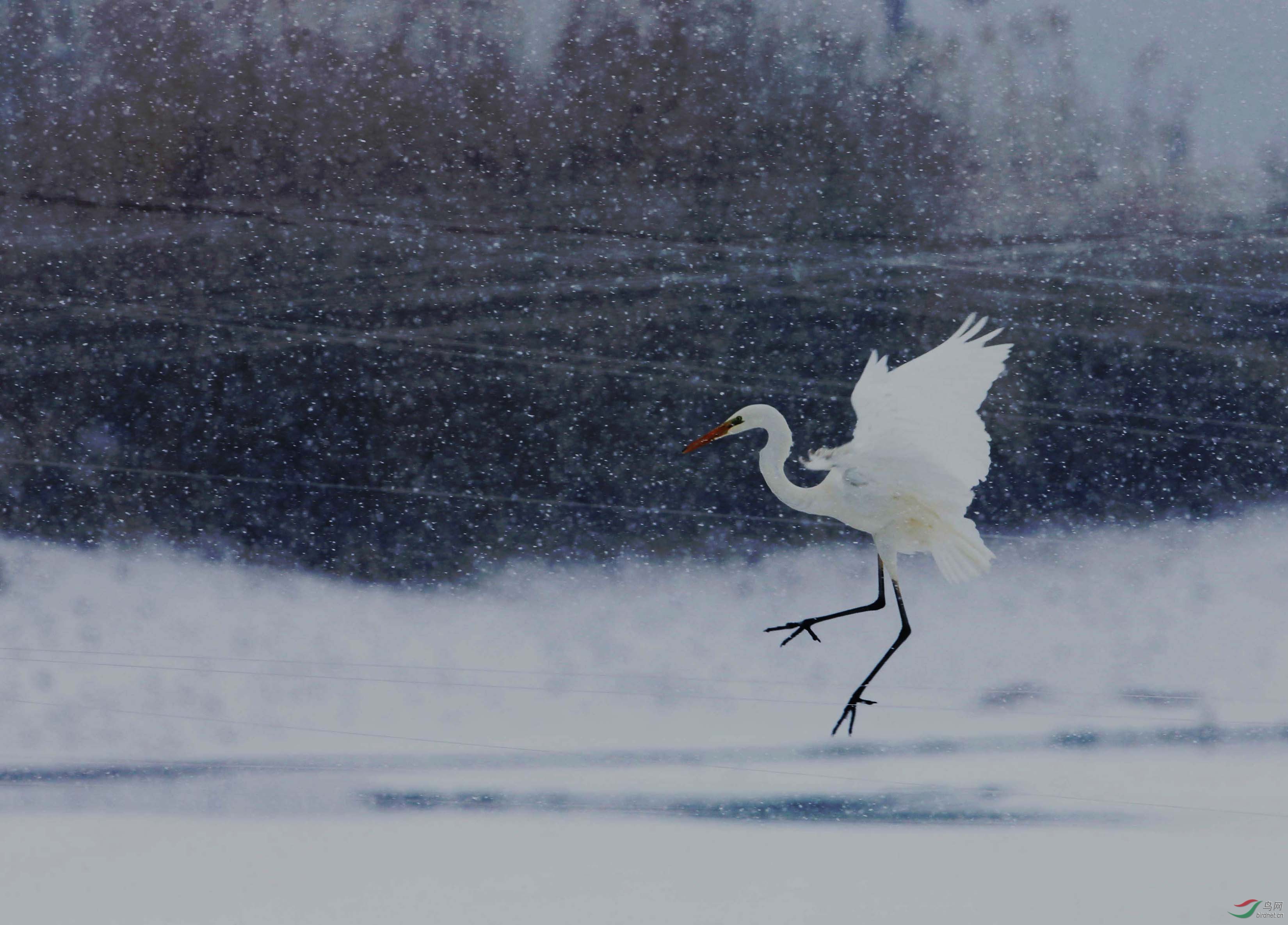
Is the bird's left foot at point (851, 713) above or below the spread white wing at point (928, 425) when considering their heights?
below

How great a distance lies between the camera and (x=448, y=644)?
6.15 ft

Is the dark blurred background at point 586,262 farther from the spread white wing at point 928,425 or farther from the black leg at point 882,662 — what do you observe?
the spread white wing at point 928,425

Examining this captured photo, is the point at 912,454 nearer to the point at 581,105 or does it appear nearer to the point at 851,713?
the point at 851,713

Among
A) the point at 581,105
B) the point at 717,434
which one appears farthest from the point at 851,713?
the point at 581,105

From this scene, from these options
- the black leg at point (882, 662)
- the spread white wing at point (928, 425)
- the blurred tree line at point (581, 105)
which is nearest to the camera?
the spread white wing at point (928, 425)

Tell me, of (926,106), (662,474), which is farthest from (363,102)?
(926,106)

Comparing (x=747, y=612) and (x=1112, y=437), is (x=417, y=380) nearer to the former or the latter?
(x=747, y=612)

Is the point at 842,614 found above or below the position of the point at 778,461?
below

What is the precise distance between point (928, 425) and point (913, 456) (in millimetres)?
40

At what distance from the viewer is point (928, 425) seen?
1.46 m

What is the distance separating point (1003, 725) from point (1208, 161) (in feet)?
2.93

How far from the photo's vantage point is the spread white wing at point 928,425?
4.78ft

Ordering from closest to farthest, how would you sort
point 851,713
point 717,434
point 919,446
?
point 919,446 < point 717,434 < point 851,713

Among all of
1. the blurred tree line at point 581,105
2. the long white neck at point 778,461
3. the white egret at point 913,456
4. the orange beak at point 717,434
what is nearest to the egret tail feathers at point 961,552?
the white egret at point 913,456
